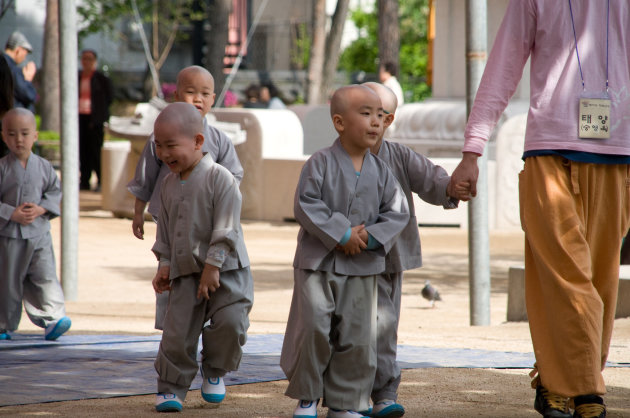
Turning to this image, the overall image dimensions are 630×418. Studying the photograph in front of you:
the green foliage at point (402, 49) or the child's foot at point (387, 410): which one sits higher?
the green foliage at point (402, 49)

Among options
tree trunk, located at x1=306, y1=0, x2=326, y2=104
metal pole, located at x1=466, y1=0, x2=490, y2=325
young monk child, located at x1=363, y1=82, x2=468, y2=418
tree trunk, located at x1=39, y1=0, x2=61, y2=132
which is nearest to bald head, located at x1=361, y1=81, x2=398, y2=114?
young monk child, located at x1=363, y1=82, x2=468, y2=418

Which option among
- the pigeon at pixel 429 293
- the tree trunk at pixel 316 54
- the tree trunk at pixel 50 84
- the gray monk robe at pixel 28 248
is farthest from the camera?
the tree trunk at pixel 316 54

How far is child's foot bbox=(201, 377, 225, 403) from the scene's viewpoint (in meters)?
4.37

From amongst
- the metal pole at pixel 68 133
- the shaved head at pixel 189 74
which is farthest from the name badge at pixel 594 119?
the metal pole at pixel 68 133

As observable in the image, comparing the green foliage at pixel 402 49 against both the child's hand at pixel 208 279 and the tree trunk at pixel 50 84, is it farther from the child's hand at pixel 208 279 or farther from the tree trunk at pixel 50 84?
the child's hand at pixel 208 279

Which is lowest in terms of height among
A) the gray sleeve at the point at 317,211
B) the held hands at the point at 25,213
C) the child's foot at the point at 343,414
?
the child's foot at the point at 343,414

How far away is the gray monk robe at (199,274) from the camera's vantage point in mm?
4312

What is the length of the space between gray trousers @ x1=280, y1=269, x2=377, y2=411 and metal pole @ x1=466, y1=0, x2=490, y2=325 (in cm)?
325

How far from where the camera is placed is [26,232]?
6.29m

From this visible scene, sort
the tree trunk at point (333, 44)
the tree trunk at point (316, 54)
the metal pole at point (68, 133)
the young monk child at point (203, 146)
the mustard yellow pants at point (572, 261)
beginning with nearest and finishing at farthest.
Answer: the mustard yellow pants at point (572, 261) < the young monk child at point (203, 146) < the metal pole at point (68, 133) < the tree trunk at point (333, 44) < the tree trunk at point (316, 54)

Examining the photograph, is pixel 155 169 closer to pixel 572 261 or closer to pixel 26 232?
pixel 26 232

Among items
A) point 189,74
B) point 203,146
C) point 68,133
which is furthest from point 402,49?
point 203,146

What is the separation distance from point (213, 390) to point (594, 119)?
1699 millimetres

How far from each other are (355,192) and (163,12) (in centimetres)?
2601
